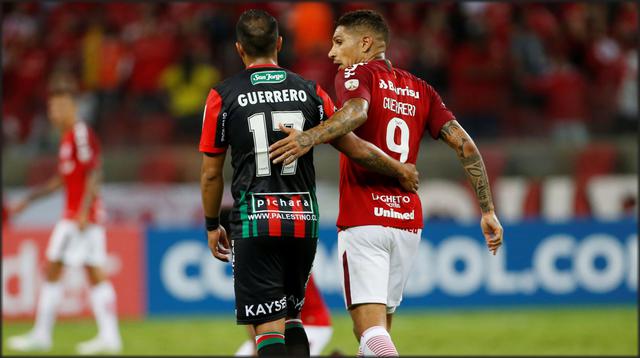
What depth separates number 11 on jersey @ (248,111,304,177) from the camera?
544 cm

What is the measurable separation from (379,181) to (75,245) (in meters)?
4.98

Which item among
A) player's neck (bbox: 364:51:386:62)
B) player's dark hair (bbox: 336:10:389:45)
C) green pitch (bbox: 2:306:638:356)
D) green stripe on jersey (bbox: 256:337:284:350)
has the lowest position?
green pitch (bbox: 2:306:638:356)

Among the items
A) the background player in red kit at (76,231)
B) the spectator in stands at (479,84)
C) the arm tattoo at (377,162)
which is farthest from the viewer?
the spectator in stands at (479,84)

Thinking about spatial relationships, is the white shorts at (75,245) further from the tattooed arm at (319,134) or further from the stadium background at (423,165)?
the tattooed arm at (319,134)

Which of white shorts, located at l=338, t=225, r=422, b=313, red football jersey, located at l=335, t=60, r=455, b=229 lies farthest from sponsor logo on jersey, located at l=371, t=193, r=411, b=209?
white shorts, located at l=338, t=225, r=422, b=313

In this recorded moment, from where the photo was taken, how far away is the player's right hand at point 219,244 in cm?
568

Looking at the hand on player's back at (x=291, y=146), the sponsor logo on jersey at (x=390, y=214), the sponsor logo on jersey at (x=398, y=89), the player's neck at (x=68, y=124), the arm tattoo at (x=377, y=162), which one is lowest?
the sponsor logo on jersey at (x=390, y=214)

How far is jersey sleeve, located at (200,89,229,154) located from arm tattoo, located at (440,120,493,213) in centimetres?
132

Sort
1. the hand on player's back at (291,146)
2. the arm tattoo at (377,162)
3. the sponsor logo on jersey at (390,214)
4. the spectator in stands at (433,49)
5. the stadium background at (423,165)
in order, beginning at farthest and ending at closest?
1. the spectator in stands at (433,49)
2. the stadium background at (423,165)
3. the sponsor logo on jersey at (390,214)
4. the arm tattoo at (377,162)
5. the hand on player's back at (291,146)

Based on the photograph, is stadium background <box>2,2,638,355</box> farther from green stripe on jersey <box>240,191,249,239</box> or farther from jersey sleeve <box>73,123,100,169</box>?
green stripe on jersey <box>240,191,249,239</box>

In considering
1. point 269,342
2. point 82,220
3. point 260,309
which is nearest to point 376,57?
point 260,309

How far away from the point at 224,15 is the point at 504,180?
473 cm

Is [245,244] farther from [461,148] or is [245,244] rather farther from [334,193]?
[334,193]

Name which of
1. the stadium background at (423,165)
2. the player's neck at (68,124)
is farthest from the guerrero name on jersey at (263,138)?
the player's neck at (68,124)
